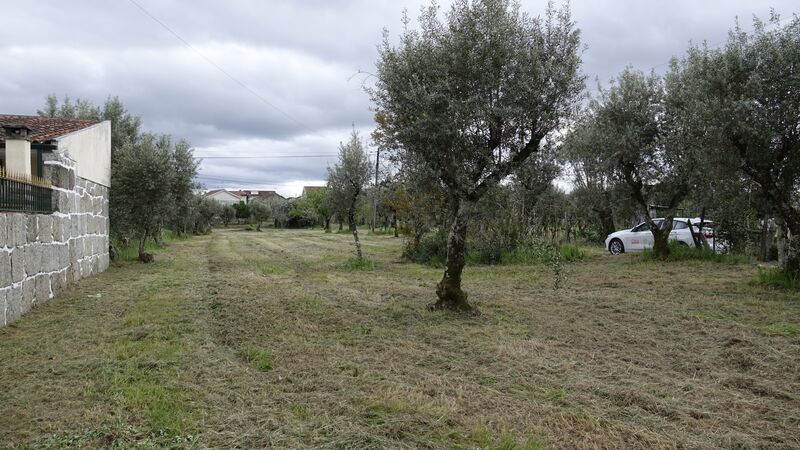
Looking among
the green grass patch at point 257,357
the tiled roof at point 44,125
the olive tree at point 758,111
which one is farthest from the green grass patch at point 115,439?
the olive tree at point 758,111

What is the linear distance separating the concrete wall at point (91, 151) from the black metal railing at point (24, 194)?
4.90 ft

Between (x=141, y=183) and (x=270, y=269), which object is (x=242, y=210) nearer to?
(x=141, y=183)

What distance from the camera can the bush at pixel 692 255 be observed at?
53.8 ft

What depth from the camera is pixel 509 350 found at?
6555mm

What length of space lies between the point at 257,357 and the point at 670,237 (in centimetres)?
1758

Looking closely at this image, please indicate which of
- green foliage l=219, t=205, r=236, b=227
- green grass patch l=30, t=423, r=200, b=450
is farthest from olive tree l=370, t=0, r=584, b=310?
green foliage l=219, t=205, r=236, b=227

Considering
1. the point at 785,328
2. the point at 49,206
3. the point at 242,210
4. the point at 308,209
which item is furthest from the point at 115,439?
the point at 242,210

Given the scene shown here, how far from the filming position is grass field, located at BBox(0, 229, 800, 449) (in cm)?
413

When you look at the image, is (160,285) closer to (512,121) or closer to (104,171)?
(104,171)

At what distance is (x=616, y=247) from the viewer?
21.5 meters

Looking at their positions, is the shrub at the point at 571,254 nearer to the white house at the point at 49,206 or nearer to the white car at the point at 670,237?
the white car at the point at 670,237

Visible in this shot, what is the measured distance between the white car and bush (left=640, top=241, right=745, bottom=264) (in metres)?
1.05

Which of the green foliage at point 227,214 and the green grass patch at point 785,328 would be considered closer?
the green grass patch at point 785,328

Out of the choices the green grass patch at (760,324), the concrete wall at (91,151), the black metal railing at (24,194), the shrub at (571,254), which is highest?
the concrete wall at (91,151)
